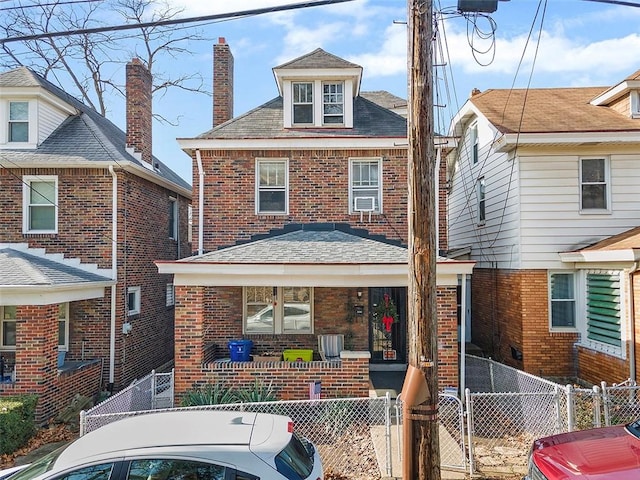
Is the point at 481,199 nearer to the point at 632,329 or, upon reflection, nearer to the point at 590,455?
the point at 632,329

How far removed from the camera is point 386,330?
1145 cm

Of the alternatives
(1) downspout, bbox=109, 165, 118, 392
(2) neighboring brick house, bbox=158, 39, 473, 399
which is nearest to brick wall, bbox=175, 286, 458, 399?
(2) neighboring brick house, bbox=158, 39, 473, 399

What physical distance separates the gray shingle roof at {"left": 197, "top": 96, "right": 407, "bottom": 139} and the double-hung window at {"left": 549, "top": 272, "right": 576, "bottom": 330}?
5.35 m

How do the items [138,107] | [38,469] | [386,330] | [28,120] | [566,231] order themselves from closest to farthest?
[38,469] → [566,231] → [386,330] → [28,120] → [138,107]

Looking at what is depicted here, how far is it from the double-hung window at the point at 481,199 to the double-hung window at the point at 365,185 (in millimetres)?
4039

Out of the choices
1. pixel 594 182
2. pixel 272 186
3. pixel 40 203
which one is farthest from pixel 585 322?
pixel 40 203

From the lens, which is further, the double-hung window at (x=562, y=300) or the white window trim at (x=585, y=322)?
the double-hung window at (x=562, y=300)

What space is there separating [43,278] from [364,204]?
7.48 metres

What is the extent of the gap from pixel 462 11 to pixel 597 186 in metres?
7.96

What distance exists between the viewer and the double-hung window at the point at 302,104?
38.9ft

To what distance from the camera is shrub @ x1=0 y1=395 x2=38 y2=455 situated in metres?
7.45

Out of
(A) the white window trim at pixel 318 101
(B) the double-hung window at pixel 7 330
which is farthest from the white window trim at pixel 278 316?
(B) the double-hung window at pixel 7 330

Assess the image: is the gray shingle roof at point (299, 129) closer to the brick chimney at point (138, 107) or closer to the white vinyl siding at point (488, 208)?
the brick chimney at point (138, 107)

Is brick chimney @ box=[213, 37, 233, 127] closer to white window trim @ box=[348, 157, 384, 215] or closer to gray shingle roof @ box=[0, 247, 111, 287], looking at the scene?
white window trim @ box=[348, 157, 384, 215]
